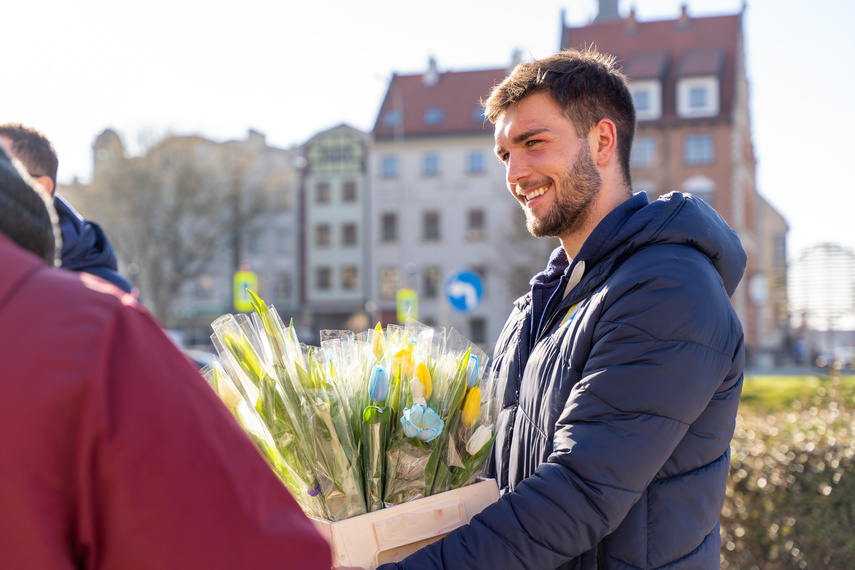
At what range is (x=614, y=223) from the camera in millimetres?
2209

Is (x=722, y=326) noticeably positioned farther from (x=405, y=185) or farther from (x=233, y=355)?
(x=405, y=185)

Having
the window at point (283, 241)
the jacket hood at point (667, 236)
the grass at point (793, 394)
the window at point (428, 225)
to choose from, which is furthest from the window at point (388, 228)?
the jacket hood at point (667, 236)

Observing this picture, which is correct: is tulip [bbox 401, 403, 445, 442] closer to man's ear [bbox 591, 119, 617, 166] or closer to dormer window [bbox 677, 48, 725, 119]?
man's ear [bbox 591, 119, 617, 166]

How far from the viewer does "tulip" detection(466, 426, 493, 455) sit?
195 cm

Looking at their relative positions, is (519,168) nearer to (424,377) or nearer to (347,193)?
(424,377)

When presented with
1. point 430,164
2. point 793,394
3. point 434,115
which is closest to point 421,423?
point 793,394

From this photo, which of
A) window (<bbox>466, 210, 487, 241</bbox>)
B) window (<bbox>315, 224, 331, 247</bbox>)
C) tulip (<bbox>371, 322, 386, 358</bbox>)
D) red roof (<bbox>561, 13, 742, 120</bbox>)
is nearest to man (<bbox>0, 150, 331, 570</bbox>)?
tulip (<bbox>371, 322, 386, 358</bbox>)

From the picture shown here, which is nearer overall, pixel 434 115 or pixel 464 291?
pixel 464 291

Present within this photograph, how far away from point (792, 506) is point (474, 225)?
37.0m

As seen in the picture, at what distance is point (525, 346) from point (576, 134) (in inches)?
26.3

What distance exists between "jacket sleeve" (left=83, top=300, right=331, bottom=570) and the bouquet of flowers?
848 millimetres

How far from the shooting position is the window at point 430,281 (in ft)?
135

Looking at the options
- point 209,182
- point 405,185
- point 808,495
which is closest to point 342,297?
point 405,185

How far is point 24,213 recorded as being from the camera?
1.00 meters
